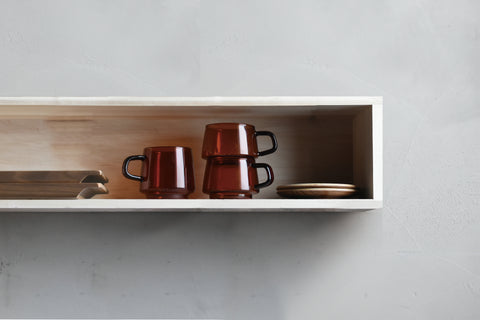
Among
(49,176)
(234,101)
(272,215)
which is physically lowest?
(272,215)

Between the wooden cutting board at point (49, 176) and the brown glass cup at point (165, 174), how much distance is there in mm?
94

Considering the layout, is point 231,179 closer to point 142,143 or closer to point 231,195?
point 231,195

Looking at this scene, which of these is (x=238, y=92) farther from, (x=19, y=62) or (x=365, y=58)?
(x=19, y=62)

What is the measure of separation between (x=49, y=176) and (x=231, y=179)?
392 mm

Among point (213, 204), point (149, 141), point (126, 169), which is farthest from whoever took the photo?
point (149, 141)

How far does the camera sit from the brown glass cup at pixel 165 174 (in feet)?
4.01

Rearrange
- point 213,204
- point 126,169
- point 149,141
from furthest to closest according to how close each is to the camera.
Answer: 1. point 149,141
2. point 126,169
3. point 213,204

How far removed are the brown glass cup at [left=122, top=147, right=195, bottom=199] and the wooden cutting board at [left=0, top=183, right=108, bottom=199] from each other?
0.10 m

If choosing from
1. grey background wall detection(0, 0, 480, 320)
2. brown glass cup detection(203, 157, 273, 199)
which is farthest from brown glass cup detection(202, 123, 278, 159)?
grey background wall detection(0, 0, 480, 320)

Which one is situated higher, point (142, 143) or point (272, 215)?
point (142, 143)

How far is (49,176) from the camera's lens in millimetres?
1173

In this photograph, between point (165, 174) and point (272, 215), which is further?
point (272, 215)

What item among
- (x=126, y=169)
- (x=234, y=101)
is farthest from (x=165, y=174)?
(x=234, y=101)

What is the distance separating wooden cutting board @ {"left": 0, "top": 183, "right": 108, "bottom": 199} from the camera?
1.17m
